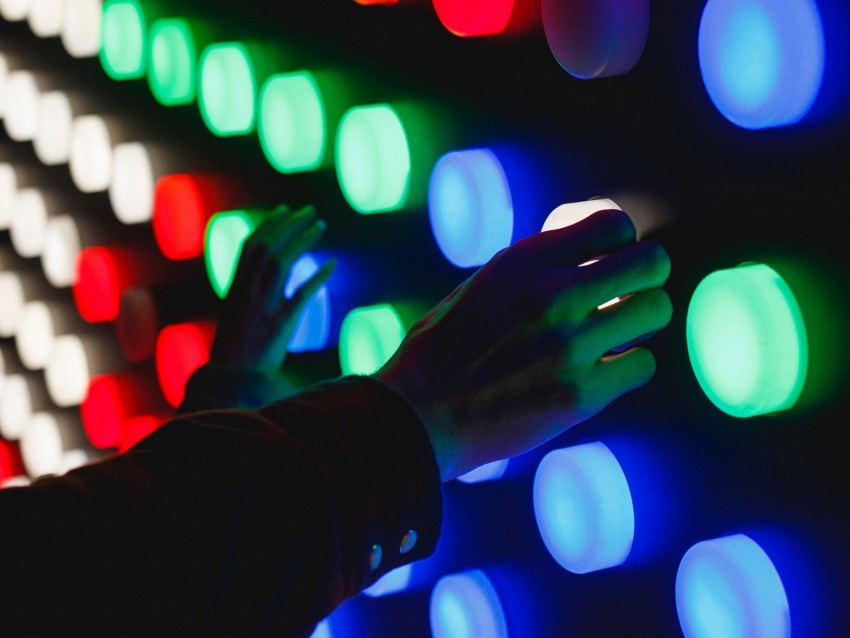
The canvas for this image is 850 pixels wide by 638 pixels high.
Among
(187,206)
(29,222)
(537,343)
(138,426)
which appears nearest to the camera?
(537,343)

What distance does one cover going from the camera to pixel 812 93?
485mm

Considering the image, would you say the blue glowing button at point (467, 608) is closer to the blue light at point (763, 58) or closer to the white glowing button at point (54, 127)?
the blue light at point (763, 58)

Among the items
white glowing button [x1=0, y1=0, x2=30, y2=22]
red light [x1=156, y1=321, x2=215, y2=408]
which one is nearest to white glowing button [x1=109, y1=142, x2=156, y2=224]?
red light [x1=156, y1=321, x2=215, y2=408]

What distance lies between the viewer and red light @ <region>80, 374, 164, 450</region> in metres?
1.24

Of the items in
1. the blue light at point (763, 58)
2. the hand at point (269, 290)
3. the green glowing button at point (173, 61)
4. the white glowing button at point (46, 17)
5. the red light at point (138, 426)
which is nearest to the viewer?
the blue light at point (763, 58)

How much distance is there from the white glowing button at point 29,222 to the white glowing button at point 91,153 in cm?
18

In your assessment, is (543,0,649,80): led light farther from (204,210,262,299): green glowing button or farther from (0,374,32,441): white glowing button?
(0,374,32,441): white glowing button

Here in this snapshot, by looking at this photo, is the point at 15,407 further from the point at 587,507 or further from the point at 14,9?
the point at 587,507

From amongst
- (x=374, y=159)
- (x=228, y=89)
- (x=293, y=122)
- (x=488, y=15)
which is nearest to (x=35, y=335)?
(x=228, y=89)

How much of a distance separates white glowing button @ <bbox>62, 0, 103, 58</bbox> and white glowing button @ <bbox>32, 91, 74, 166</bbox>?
0.07m

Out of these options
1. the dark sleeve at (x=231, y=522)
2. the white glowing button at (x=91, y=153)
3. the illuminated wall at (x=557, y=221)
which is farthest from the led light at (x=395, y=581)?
the white glowing button at (x=91, y=153)

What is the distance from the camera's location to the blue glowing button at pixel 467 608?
762 mm

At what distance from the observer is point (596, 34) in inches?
22.9

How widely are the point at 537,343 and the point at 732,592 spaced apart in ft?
0.54
